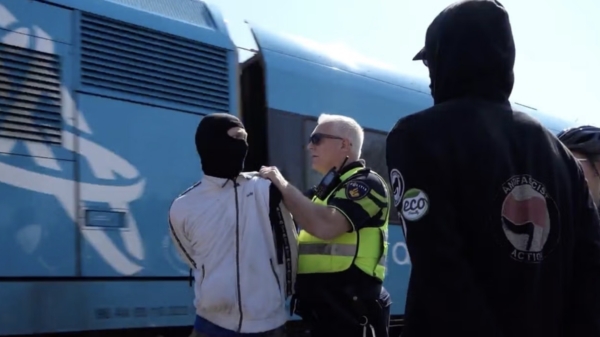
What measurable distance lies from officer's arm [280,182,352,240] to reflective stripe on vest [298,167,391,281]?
3.7 inches

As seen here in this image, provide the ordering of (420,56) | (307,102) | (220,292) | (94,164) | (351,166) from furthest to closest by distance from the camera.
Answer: (307,102)
(94,164)
(351,166)
(220,292)
(420,56)

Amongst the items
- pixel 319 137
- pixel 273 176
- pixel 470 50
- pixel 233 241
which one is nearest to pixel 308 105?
pixel 319 137

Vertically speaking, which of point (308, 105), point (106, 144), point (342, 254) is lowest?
point (342, 254)

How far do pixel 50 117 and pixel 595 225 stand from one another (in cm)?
323

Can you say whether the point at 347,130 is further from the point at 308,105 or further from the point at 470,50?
the point at 308,105

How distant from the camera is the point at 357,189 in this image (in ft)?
10.6

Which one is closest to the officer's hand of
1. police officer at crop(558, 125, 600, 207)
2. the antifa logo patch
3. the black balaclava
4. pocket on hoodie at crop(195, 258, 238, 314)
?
the black balaclava

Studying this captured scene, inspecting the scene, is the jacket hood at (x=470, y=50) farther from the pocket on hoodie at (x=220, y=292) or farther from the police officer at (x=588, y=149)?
the pocket on hoodie at (x=220, y=292)

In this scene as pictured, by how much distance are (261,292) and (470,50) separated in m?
1.39

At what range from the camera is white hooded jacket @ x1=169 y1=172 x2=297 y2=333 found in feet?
9.16

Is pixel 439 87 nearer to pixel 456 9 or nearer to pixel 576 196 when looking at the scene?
pixel 456 9

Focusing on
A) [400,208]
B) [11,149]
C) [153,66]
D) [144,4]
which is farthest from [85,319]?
[400,208]

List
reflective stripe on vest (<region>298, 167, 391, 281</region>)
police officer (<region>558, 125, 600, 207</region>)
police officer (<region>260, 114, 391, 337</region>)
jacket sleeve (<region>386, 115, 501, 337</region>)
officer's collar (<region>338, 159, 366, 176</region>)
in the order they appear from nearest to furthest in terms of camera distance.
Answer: jacket sleeve (<region>386, 115, 501, 337</region>) < police officer (<region>558, 125, 600, 207</region>) < police officer (<region>260, 114, 391, 337</region>) < reflective stripe on vest (<region>298, 167, 391, 281</region>) < officer's collar (<region>338, 159, 366, 176</region>)

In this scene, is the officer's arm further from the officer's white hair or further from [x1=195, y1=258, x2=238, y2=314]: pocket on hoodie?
the officer's white hair
